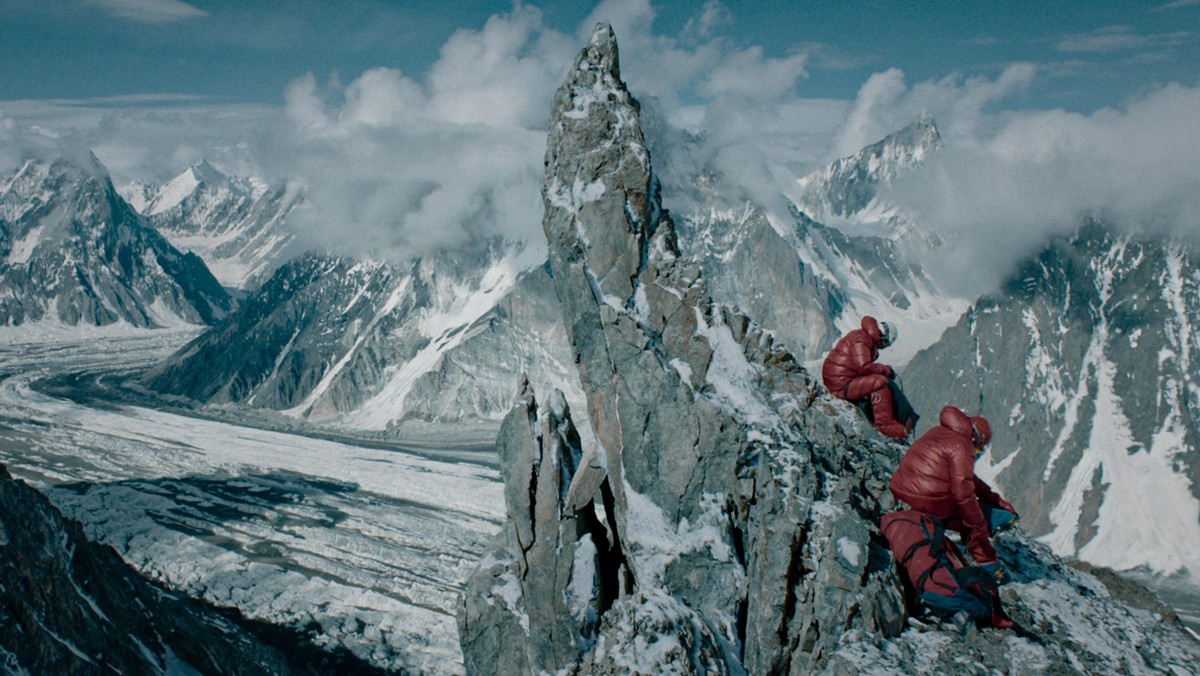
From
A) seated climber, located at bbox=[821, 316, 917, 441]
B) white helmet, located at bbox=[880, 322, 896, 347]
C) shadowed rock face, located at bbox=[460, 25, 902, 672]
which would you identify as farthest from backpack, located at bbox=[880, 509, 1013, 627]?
white helmet, located at bbox=[880, 322, 896, 347]

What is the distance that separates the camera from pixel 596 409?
2398 centimetres

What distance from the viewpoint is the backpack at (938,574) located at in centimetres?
1434

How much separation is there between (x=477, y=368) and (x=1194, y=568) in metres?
164

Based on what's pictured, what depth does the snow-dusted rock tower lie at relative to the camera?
15500mm

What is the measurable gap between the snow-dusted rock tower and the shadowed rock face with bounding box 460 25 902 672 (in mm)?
55

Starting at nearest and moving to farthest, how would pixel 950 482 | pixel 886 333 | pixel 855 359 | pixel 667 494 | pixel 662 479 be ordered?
pixel 950 482 < pixel 855 359 < pixel 886 333 < pixel 667 494 < pixel 662 479

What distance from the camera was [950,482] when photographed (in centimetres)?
1513

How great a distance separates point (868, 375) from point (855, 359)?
0.60 m

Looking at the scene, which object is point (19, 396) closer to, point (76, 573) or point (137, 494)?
point (137, 494)

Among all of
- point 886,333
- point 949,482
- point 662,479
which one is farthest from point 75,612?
point 949,482

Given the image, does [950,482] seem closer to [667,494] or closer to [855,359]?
[855,359]

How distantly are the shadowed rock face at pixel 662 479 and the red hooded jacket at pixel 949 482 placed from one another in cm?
149

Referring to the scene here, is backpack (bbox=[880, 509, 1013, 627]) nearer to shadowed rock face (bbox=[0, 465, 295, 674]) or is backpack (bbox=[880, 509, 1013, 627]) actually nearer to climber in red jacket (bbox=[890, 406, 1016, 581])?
climber in red jacket (bbox=[890, 406, 1016, 581])

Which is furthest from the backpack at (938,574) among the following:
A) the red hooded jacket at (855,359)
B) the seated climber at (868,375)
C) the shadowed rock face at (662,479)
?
the red hooded jacket at (855,359)
